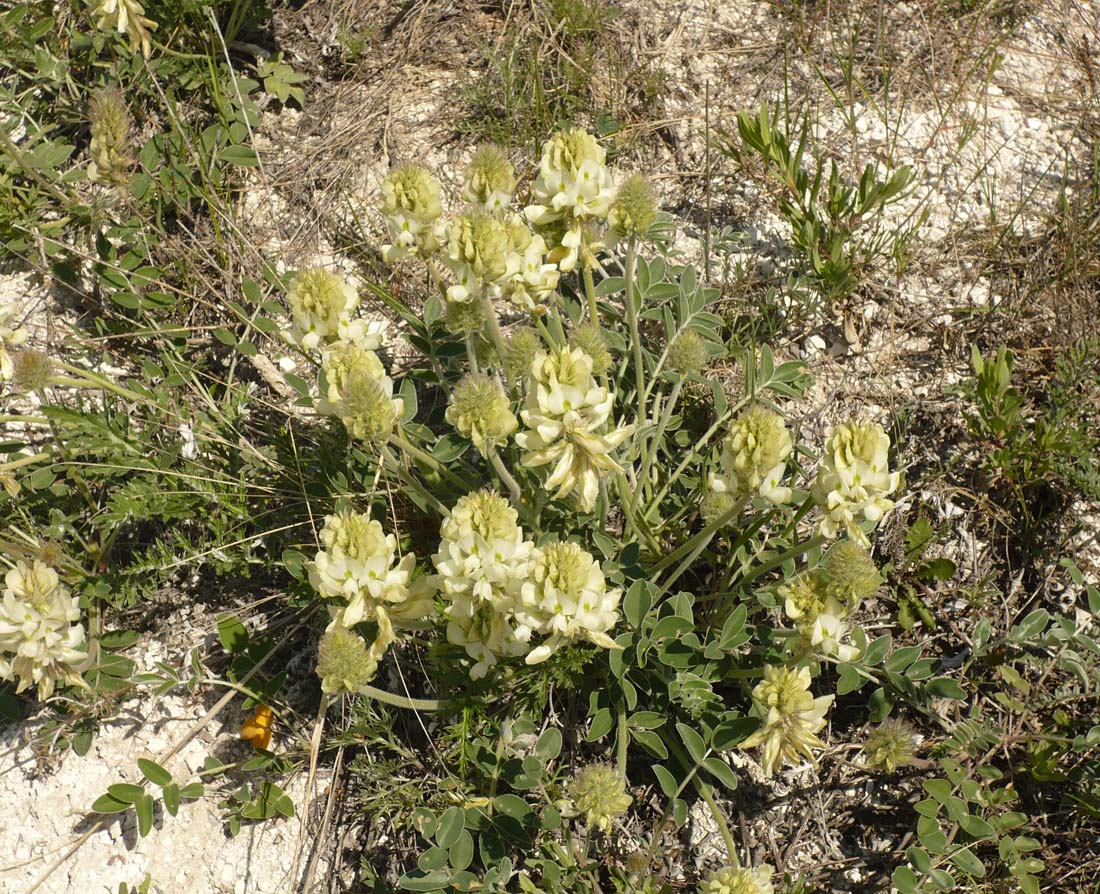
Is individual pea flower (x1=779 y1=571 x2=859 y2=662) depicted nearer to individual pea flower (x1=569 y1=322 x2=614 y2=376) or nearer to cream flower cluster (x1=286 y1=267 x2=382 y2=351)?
individual pea flower (x1=569 y1=322 x2=614 y2=376)

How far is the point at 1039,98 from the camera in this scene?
456 cm

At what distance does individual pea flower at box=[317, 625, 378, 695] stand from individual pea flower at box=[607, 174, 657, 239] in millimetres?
1356

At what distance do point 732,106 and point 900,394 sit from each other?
1.69m

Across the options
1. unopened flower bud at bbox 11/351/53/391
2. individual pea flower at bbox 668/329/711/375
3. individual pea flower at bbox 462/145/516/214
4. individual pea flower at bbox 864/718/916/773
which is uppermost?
individual pea flower at bbox 462/145/516/214

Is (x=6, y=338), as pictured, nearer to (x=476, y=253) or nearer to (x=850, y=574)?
(x=476, y=253)

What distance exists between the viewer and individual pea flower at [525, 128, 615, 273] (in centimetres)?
255

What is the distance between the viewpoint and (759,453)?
2.31 metres

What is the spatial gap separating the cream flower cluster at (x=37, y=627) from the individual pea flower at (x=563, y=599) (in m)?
1.48

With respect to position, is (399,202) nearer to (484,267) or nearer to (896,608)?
(484,267)

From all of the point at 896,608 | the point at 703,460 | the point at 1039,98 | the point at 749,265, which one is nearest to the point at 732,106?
the point at 749,265

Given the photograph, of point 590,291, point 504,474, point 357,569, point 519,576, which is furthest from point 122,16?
point 519,576

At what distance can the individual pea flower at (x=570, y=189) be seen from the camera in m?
2.55

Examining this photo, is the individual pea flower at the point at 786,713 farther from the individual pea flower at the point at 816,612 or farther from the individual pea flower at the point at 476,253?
the individual pea flower at the point at 476,253

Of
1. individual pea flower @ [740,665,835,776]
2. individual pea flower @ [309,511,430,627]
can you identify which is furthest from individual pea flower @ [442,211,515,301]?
individual pea flower @ [740,665,835,776]
